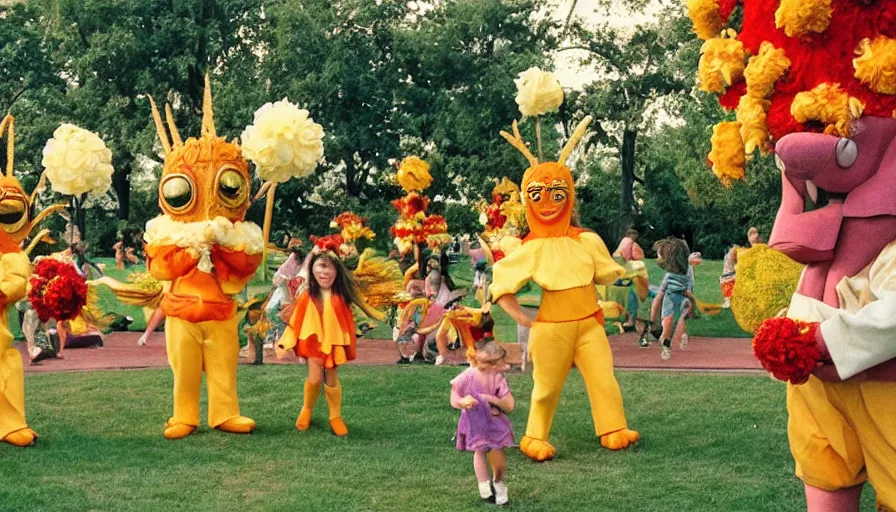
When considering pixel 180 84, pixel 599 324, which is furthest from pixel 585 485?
pixel 180 84

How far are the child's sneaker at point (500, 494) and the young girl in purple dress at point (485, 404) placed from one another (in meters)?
0.10

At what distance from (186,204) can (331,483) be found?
242 cm

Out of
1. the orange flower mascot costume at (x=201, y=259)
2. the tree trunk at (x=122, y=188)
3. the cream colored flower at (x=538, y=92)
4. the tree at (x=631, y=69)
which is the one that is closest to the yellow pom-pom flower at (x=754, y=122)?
the cream colored flower at (x=538, y=92)

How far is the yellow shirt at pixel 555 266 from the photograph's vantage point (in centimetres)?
803

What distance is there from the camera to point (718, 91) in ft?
17.5

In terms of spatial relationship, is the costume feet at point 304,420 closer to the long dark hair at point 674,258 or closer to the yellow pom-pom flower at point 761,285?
the yellow pom-pom flower at point 761,285

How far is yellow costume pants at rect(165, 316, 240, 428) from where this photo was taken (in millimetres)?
8375

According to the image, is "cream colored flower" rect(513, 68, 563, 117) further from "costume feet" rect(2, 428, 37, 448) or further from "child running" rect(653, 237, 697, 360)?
"child running" rect(653, 237, 697, 360)

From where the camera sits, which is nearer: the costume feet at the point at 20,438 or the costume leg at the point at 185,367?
the costume feet at the point at 20,438

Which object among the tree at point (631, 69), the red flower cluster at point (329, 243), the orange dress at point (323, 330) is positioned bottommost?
the orange dress at point (323, 330)

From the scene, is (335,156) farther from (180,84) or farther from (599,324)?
(599,324)

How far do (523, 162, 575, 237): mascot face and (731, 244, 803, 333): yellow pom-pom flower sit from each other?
7.73 ft

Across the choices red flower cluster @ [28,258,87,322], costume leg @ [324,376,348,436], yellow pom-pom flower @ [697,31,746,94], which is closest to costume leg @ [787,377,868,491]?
yellow pom-pom flower @ [697,31,746,94]

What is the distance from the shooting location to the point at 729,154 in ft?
17.3
